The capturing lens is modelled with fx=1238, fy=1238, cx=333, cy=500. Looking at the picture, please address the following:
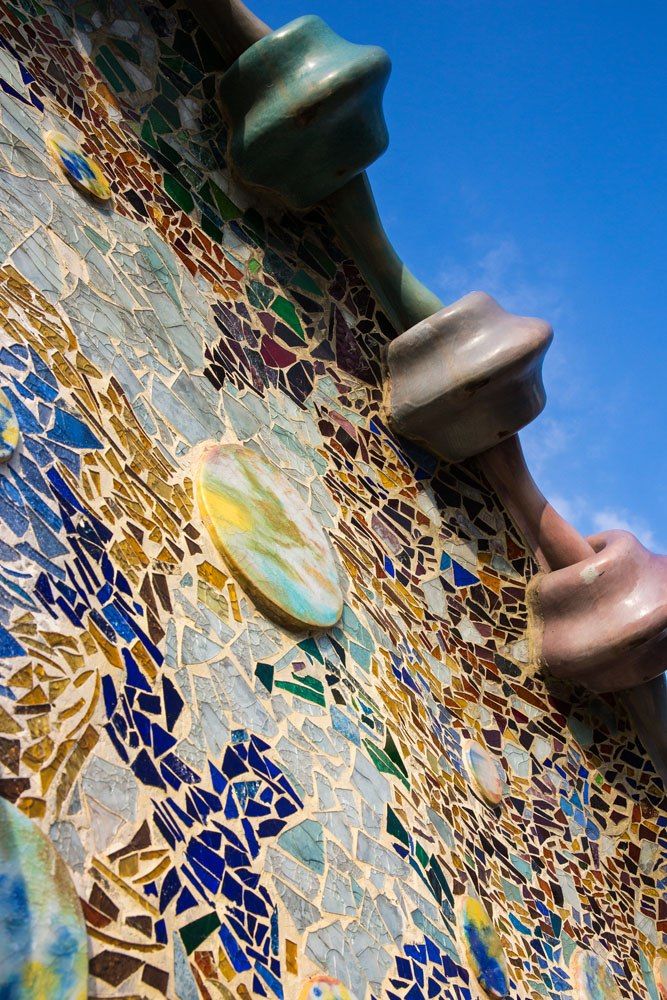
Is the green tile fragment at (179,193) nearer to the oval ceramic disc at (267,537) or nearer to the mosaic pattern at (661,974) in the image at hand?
the oval ceramic disc at (267,537)

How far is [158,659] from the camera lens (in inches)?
83.6

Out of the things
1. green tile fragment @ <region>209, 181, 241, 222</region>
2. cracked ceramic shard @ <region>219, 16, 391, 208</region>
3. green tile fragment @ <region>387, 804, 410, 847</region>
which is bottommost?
green tile fragment @ <region>387, 804, 410, 847</region>

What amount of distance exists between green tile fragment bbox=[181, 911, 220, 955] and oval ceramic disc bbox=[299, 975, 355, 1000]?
225 mm

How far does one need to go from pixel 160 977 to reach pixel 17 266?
1.39 meters

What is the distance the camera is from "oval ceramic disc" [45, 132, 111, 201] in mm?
2869

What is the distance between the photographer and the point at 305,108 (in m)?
3.43

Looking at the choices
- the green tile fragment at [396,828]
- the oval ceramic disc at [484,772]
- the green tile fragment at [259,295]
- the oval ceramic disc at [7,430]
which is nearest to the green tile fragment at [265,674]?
the green tile fragment at [396,828]

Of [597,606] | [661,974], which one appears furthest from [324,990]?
[597,606]

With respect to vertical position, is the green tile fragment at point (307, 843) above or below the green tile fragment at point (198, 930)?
above

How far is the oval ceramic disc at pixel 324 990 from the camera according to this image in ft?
6.62

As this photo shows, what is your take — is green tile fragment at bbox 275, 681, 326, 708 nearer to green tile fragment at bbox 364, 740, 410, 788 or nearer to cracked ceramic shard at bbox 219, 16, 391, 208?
green tile fragment at bbox 364, 740, 410, 788

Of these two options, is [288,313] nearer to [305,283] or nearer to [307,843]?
[305,283]

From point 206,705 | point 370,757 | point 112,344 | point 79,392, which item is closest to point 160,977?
point 206,705

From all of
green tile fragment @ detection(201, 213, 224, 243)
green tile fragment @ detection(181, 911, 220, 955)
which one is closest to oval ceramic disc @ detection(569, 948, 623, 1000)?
green tile fragment @ detection(181, 911, 220, 955)
